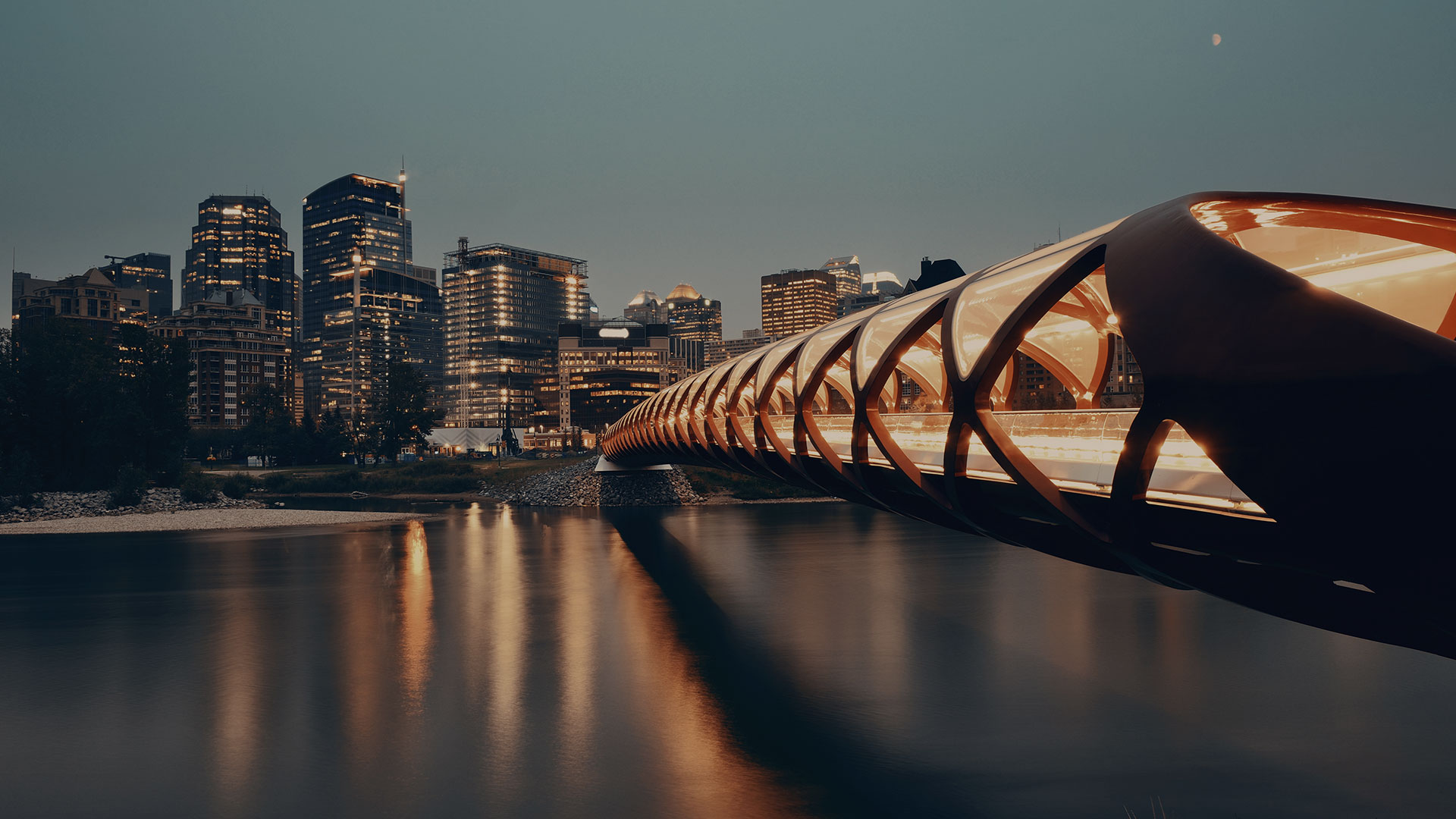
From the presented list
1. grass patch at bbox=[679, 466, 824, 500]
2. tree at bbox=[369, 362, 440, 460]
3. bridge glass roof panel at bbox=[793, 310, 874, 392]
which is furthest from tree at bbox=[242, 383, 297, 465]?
bridge glass roof panel at bbox=[793, 310, 874, 392]

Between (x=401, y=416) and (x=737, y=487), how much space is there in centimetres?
7203

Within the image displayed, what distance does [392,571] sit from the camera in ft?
121

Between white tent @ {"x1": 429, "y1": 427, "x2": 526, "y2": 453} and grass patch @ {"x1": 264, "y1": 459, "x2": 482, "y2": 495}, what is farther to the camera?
white tent @ {"x1": 429, "y1": 427, "x2": 526, "y2": 453}

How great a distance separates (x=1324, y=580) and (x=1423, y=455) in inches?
96.7

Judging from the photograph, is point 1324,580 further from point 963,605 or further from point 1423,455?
point 963,605

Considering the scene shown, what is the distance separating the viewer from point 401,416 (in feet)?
414

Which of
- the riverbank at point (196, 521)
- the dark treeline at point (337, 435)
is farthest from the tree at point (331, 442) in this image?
the riverbank at point (196, 521)

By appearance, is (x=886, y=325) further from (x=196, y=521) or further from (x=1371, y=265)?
(x=196, y=521)

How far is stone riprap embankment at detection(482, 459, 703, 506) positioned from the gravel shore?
1168 centimetres

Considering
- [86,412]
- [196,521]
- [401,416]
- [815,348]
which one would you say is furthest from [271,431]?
[815,348]

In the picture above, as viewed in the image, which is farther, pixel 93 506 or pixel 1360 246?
pixel 93 506

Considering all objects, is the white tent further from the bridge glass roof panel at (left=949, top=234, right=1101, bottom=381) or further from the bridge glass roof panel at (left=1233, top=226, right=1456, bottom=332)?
the bridge glass roof panel at (left=1233, top=226, right=1456, bottom=332)

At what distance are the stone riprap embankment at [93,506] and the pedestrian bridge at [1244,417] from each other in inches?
2706

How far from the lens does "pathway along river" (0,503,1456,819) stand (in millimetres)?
14586
